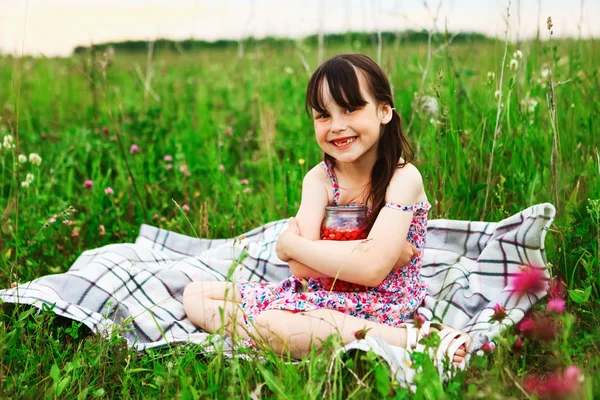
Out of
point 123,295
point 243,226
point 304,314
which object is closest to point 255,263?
point 243,226

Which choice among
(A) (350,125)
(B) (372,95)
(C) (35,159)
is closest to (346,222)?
(A) (350,125)

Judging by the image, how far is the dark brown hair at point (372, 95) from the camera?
78.3 inches

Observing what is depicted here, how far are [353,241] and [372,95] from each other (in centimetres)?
46

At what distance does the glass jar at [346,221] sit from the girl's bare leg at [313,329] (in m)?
0.25

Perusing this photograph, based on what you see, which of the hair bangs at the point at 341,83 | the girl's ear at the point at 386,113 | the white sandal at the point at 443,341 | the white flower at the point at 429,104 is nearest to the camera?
the white sandal at the point at 443,341

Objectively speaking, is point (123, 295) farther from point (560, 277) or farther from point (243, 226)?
point (560, 277)

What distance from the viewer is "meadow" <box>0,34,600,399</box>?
1728 mm

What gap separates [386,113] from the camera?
2096mm

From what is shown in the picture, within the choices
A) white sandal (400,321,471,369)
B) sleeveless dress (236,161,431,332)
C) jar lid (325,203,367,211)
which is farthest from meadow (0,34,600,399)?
jar lid (325,203,367,211)

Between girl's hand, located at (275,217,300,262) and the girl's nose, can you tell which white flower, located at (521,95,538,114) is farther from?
girl's hand, located at (275,217,300,262)

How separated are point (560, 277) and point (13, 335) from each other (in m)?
1.81

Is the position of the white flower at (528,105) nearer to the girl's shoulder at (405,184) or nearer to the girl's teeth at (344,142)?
the girl's shoulder at (405,184)

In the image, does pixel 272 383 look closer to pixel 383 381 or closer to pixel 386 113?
pixel 383 381

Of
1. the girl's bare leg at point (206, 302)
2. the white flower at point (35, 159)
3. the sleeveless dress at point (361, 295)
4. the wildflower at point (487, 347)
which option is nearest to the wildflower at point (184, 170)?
the white flower at point (35, 159)
